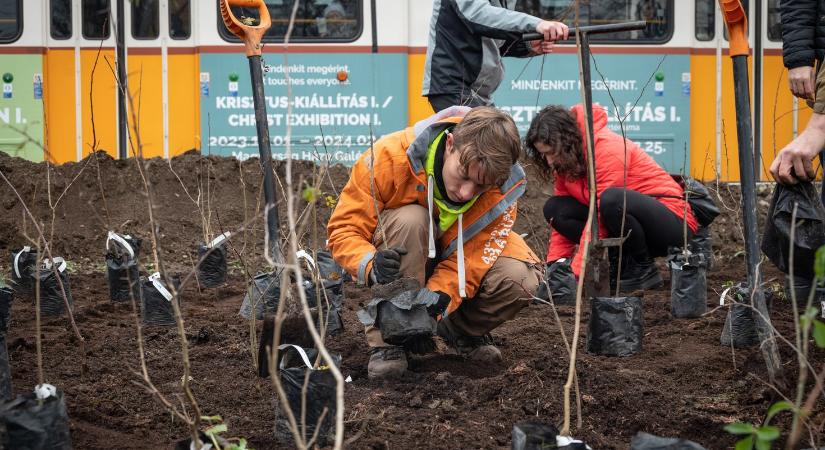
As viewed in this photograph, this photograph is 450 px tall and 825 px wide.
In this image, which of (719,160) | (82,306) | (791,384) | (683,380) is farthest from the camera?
(719,160)

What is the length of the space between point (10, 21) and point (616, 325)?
688 centimetres

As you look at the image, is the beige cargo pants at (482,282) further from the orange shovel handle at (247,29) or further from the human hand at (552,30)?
the human hand at (552,30)

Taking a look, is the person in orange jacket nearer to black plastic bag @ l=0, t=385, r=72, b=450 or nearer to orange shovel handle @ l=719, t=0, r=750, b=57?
orange shovel handle @ l=719, t=0, r=750, b=57

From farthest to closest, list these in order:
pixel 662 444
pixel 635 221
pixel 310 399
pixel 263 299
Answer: pixel 635 221 → pixel 263 299 → pixel 310 399 → pixel 662 444

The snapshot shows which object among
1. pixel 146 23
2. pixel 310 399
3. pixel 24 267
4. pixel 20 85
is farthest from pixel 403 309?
pixel 20 85

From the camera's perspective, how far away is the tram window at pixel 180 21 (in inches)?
342

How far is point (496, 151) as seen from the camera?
10.6 feet

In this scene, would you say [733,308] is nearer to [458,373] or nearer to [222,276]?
[458,373]

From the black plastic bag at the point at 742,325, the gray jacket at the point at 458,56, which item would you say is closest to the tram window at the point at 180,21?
the gray jacket at the point at 458,56

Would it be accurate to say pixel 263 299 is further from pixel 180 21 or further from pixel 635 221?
pixel 180 21

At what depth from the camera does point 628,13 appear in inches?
353

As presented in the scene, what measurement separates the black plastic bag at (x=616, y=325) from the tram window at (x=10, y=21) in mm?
6694

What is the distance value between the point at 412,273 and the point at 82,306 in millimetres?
2267

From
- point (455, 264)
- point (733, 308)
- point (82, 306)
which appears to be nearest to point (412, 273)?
point (455, 264)
